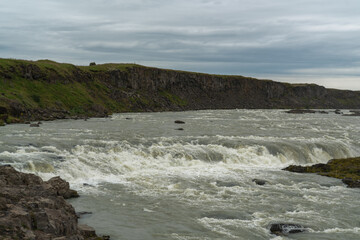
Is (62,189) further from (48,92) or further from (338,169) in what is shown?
(48,92)

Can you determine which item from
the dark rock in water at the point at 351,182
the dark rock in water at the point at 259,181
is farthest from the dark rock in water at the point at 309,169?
the dark rock in water at the point at 259,181

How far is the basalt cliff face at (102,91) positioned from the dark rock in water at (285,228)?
49.4 m

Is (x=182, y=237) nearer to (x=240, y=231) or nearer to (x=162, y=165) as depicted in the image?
(x=240, y=231)

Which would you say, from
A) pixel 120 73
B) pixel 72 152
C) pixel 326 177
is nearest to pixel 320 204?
pixel 326 177

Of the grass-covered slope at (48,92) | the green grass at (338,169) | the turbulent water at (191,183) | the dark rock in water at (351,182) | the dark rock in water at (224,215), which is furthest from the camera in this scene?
the grass-covered slope at (48,92)

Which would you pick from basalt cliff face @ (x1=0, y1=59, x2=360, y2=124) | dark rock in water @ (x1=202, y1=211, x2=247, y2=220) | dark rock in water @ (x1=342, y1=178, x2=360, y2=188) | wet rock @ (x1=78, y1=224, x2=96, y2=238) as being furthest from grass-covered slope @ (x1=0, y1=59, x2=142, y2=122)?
dark rock in water @ (x1=342, y1=178, x2=360, y2=188)

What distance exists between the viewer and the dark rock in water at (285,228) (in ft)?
57.2

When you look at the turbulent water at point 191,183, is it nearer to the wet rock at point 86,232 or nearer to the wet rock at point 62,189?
the wet rock at point 62,189

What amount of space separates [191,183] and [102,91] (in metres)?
95.1

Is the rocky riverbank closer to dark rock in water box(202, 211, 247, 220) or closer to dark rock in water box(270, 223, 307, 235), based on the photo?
dark rock in water box(270, 223, 307, 235)

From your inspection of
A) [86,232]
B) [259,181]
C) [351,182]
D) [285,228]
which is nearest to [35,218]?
[86,232]

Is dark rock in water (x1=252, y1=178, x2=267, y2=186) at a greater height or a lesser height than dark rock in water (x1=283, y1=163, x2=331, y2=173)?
lesser

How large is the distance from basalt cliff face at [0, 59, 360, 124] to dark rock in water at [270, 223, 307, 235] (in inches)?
1943

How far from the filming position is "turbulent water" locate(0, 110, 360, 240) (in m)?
18.3
